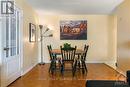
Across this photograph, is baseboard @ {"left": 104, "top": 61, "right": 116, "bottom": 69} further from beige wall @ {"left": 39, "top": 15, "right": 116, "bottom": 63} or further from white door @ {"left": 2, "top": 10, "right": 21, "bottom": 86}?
white door @ {"left": 2, "top": 10, "right": 21, "bottom": 86}

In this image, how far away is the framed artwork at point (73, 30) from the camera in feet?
32.7

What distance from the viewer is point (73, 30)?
996cm

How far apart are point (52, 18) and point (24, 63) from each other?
11.9ft

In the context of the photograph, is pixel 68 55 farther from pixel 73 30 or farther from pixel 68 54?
pixel 73 30

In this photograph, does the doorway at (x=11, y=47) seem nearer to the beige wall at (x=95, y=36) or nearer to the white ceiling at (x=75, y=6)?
the white ceiling at (x=75, y=6)

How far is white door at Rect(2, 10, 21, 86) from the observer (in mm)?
5027

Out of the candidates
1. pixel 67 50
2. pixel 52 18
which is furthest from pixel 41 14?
pixel 67 50

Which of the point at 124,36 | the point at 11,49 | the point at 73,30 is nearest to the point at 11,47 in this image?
the point at 11,49

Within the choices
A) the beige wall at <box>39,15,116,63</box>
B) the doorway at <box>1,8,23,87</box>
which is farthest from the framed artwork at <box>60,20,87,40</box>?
the doorway at <box>1,8,23,87</box>

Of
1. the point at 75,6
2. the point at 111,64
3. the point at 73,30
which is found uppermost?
the point at 75,6

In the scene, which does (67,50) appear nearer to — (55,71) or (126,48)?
(55,71)

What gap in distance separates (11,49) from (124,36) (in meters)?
3.46

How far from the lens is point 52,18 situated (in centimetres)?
1002

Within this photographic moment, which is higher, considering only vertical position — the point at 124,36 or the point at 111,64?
the point at 124,36
